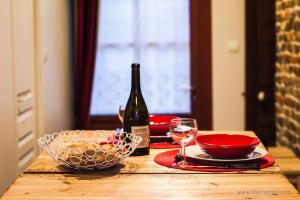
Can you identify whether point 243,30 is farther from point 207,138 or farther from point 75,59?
point 207,138

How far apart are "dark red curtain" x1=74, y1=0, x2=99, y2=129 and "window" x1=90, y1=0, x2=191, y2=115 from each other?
0.30 feet

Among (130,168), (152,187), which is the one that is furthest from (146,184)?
(130,168)

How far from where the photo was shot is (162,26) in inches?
182

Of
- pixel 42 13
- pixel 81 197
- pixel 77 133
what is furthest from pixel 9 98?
pixel 81 197

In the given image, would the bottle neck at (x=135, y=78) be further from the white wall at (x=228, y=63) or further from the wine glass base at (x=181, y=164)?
the white wall at (x=228, y=63)

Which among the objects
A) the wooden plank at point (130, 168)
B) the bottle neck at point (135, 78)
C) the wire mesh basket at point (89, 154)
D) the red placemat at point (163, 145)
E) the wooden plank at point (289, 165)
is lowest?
the wooden plank at point (289, 165)

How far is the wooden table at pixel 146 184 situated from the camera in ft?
5.18

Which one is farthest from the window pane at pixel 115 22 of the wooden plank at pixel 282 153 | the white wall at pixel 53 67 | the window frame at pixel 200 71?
the wooden plank at pixel 282 153

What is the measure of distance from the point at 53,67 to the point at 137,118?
1.96 m

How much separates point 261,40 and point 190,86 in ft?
2.41

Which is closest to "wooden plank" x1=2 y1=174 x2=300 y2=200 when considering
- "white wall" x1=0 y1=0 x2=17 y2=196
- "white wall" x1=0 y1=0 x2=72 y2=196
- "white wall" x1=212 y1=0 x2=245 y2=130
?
"white wall" x1=0 y1=0 x2=17 y2=196

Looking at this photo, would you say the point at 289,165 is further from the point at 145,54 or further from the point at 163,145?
the point at 145,54

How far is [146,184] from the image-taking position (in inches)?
67.0

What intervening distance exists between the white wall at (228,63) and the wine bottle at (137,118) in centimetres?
261
